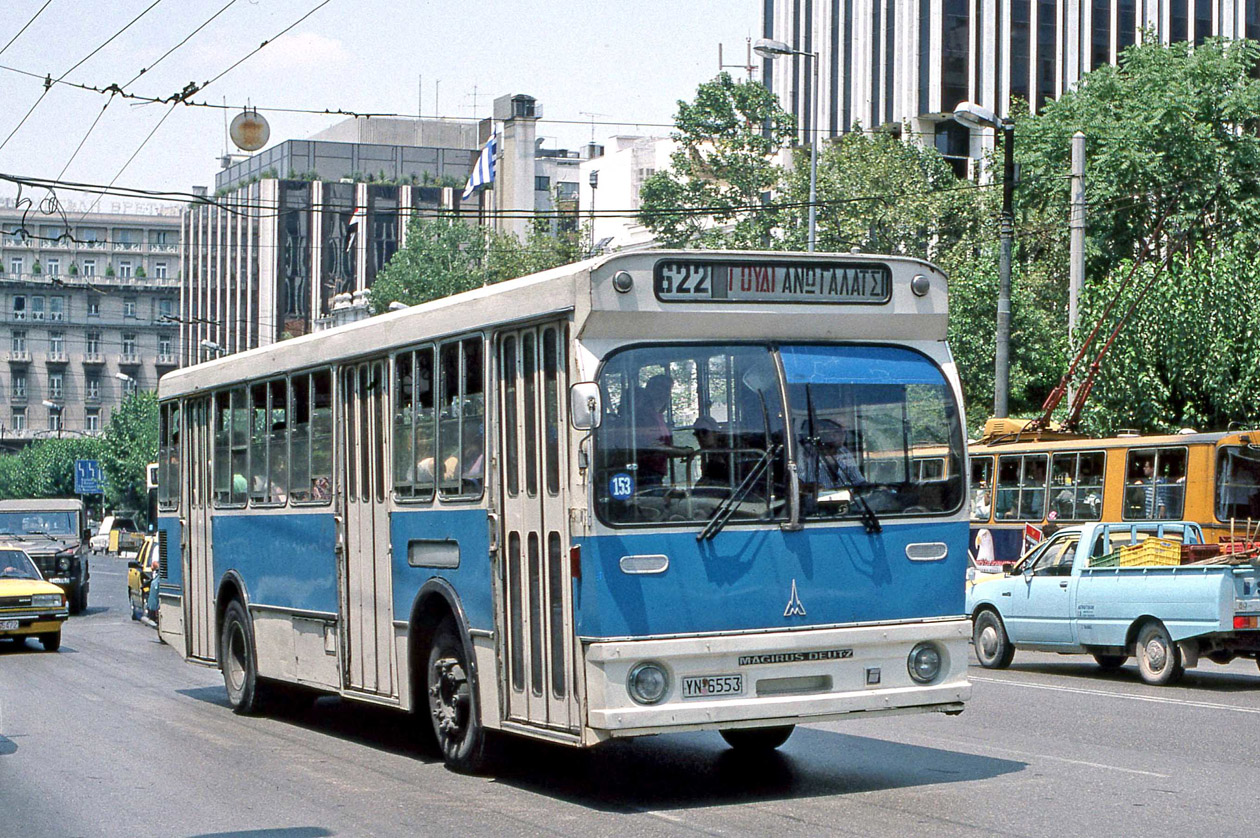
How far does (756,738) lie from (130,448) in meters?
92.5

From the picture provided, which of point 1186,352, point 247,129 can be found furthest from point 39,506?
point 1186,352

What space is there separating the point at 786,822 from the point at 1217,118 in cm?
3994

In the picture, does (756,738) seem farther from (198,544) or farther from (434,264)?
(434,264)

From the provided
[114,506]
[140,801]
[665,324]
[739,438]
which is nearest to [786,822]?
[739,438]

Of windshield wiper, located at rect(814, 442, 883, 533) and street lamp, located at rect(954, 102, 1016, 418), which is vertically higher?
street lamp, located at rect(954, 102, 1016, 418)

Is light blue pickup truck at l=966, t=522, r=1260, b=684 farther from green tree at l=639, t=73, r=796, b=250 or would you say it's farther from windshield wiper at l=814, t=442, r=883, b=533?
green tree at l=639, t=73, r=796, b=250

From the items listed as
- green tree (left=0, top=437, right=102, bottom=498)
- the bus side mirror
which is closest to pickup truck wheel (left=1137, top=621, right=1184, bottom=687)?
the bus side mirror

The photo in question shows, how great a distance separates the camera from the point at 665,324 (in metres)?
9.37

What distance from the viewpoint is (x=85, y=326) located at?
5930 inches

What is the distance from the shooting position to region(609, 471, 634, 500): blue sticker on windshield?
29.9ft

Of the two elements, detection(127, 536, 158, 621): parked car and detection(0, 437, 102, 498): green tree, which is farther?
detection(0, 437, 102, 498): green tree

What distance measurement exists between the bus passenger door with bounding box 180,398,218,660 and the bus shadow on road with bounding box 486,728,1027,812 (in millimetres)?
4533

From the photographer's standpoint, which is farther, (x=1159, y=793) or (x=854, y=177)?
(x=854, y=177)

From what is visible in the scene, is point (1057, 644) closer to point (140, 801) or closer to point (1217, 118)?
point (140, 801)
